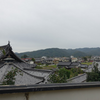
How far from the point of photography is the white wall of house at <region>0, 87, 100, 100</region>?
51.9 inches

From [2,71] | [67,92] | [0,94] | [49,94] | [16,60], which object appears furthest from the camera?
[16,60]

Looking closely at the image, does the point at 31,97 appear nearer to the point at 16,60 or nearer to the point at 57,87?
the point at 57,87

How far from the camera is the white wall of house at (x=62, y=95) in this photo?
132cm

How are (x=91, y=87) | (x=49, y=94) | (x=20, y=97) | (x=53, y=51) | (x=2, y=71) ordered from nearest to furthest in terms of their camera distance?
1. (x=20, y=97)
2. (x=49, y=94)
3. (x=91, y=87)
4. (x=2, y=71)
5. (x=53, y=51)

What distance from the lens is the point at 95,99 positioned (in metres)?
1.88

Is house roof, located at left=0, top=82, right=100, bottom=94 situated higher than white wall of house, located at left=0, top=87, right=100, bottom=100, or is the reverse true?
house roof, located at left=0, top=82, right=100, bottom=94

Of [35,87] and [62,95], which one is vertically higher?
[35,87]

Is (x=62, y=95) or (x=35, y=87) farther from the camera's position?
(x=62, y=95)

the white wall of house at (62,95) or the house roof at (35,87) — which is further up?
the house roof at (35,87)

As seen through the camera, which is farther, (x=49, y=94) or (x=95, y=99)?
(x=95, y=99)

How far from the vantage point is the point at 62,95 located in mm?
1604

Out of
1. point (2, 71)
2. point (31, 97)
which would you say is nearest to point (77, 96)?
point (31, 97)

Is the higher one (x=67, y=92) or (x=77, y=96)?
(x=67, y=92)

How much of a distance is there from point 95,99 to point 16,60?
7.54 metres
